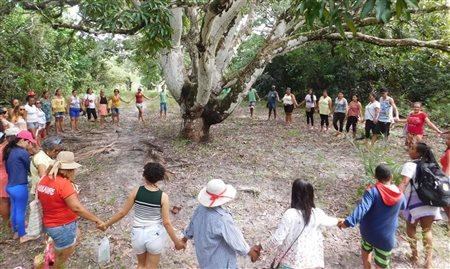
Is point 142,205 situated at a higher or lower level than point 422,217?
higher

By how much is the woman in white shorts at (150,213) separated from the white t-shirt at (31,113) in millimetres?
6945

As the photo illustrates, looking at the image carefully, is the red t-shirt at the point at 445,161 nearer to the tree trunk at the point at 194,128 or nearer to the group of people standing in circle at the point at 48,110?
the tree trunk at the point at 194,128

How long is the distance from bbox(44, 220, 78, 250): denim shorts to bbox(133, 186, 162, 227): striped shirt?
0.78 meters

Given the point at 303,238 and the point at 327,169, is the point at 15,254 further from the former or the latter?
the point at 327,169

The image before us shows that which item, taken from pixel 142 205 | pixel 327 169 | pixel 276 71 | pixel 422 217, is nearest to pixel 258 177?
pixel 327 169

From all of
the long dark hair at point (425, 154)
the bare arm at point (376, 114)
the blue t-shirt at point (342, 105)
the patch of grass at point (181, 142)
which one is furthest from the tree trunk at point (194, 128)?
the long dark hair at point (425, 154)

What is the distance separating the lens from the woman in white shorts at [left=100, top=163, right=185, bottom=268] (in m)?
3.36

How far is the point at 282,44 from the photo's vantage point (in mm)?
9891

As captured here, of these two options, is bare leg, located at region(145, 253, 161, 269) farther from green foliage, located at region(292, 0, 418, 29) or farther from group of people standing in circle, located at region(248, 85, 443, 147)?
group of people standing in circle, located at region(248, 85, 443, 147)

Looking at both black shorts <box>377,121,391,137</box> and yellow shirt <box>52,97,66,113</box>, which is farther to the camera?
yellow shirt <box>52,97,66,113</box>

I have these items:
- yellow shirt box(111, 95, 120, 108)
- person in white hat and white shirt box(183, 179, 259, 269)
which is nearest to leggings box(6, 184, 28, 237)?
person in white hat and white shirt box(183, 179, 259, 269)

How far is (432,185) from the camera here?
3.98m

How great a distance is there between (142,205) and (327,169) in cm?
546

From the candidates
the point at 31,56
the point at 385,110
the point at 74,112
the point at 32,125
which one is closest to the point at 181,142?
the point at 32,125
